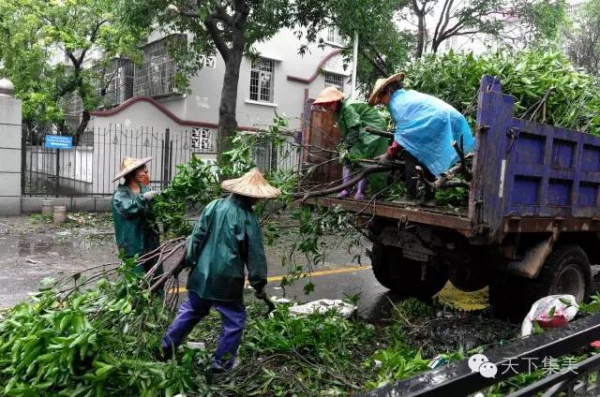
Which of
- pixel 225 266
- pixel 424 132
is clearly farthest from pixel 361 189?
pixel 225 266

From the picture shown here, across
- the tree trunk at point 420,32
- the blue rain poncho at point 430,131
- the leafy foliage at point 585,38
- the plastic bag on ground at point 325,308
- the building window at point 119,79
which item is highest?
the leafy foliage at point 585,38

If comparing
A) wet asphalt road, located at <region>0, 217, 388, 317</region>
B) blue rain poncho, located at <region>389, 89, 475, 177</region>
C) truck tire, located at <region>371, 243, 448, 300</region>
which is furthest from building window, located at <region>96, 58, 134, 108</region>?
blue rain poncho, located at <region>389, 89, 475, 177</region>

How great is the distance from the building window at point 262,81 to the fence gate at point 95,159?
410 cm

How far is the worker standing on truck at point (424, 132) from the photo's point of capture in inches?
180

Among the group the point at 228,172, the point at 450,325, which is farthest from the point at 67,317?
the point at 450,325

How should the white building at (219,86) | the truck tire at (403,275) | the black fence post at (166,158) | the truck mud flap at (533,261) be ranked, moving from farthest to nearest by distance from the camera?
the white building at (219,86) → the black fence post at (166,158) → the truck tire at (403,275) → the truck mud flap at (533,261)

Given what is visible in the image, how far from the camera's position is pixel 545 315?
432 centimetres

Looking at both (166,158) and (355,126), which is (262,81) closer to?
(166,158)

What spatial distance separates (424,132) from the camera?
4.58 metres

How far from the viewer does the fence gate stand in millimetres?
11703

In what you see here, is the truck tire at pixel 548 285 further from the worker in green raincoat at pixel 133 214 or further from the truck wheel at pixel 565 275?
the worker in green raincoat at pixel 133 214

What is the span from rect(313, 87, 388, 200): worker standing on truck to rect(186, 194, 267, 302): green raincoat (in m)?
1.80

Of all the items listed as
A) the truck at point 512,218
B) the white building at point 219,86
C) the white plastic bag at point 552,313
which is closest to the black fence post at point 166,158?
the white building at point 219,86

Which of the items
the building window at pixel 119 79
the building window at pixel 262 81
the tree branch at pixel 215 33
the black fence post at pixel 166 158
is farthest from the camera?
the building window at pixel 119 79
